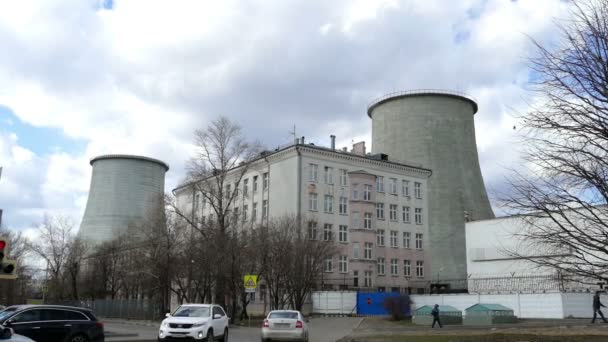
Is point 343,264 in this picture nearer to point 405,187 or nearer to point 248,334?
point 405,187

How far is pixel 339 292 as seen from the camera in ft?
176

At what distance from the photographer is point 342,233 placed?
209 ft

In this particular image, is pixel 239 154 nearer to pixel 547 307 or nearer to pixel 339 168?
pixel 339 168

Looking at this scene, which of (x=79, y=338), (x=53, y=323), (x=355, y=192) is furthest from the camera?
(x=355, y=192)

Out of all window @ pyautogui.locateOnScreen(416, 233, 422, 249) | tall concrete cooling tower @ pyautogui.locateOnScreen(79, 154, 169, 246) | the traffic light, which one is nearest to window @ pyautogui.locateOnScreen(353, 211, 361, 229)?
window @ pyautogui.locateOnScreen(416, 233, 422, 249)

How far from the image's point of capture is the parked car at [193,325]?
21141 millimetres

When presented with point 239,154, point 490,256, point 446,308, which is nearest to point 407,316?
point 446,308

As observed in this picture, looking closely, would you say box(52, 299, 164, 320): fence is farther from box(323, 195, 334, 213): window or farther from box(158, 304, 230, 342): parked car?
box(158, 304, 230, 342): parked car

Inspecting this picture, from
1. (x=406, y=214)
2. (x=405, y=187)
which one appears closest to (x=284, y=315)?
(x=406, y=214)

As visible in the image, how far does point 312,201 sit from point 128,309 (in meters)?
21.2

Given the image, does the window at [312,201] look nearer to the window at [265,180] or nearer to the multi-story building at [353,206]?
the multi-story building at [353,206]

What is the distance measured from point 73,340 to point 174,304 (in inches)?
2254

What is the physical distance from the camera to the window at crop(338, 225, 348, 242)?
63.3 m

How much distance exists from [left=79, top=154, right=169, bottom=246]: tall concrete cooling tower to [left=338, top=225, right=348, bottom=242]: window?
3899 cm
